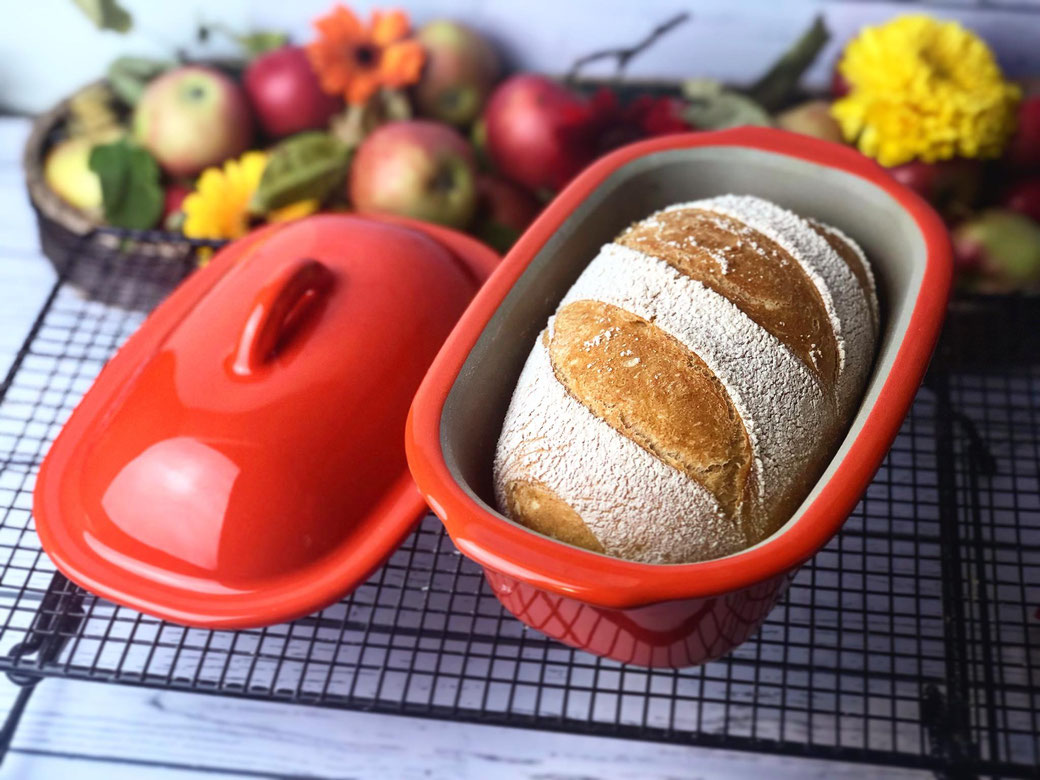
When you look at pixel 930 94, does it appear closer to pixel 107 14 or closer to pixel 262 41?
pixel 262 41

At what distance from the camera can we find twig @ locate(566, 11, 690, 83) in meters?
1.24

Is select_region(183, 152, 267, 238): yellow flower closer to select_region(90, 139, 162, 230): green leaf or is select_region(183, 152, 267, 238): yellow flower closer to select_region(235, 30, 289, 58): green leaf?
select_region(90, 139, 162, 230): green leaf

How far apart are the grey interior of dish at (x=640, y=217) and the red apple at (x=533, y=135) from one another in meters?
0.22

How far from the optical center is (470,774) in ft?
2.68

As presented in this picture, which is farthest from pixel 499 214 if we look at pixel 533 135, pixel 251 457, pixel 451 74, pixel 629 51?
pixel 251 457

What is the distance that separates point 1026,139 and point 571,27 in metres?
0.57

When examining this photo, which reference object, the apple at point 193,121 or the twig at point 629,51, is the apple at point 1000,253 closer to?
the twig at point 629,51

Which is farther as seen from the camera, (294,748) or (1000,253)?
(1000,253)

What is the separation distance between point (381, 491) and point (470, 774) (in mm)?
281

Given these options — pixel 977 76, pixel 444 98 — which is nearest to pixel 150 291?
pixel 444 98

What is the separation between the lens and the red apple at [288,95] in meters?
1.15

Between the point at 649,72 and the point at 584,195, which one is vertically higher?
the point at 584,195

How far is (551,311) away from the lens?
30.1 inches

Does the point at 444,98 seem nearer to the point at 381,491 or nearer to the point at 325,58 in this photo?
the point at 325,58
